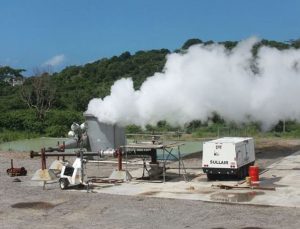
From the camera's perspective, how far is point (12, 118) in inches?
2420

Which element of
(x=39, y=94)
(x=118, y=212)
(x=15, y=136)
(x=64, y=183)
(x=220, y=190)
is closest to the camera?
(x=118, y=212)

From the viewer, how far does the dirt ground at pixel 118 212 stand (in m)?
16.9

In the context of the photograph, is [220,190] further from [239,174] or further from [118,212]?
[118,212]

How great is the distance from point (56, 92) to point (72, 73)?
16851 millimetres

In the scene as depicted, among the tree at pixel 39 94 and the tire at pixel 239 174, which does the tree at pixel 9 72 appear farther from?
the tire at pixel 239 174

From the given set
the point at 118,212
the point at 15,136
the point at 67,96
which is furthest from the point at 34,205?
the point at 67,96

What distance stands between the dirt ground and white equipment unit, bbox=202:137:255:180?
15.5 ft

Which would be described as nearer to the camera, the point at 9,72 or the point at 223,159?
the point at 223,159

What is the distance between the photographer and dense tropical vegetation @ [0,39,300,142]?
51312 millimetres

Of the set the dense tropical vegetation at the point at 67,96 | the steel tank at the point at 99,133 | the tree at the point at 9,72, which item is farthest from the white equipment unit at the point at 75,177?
the tree at the point at 9,72

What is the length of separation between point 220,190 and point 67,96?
5326 centimetres

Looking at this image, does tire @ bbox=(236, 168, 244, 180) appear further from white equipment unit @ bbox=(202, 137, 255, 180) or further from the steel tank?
the steel tank

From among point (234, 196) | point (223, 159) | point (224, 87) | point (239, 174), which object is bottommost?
point (234, 196)

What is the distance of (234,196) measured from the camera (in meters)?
20.9
